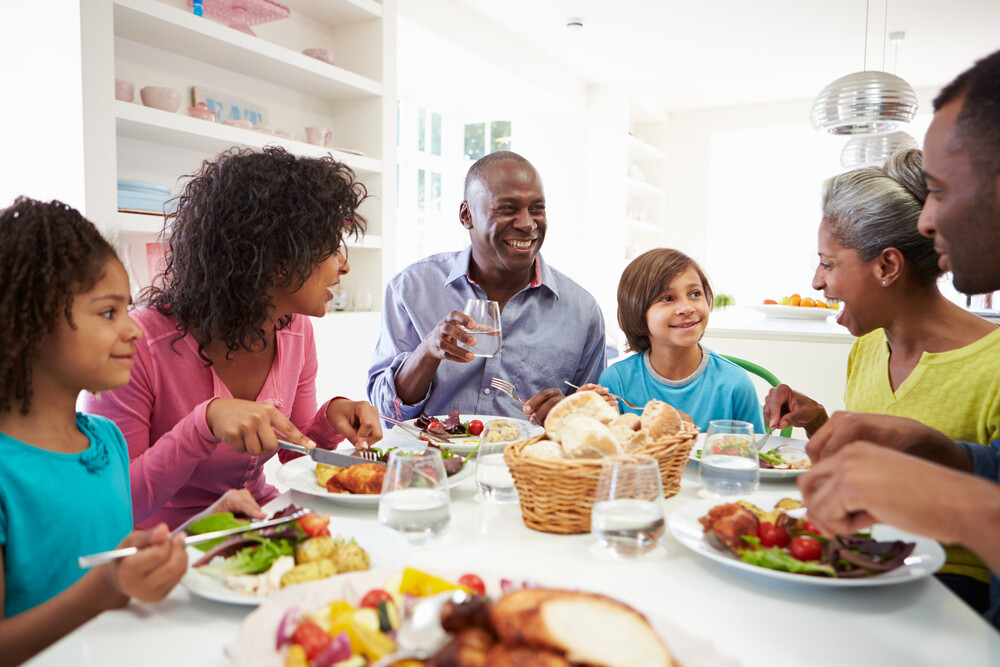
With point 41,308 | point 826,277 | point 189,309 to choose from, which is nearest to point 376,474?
point 41,308

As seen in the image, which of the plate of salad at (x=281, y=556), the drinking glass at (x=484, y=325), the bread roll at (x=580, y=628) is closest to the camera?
the bread roll at (x=580, y=628)

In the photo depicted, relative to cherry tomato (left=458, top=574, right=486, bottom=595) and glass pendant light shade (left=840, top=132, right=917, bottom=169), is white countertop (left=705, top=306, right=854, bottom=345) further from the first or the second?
cherry tomato (left=458, top=574, right=486, bottom=595)

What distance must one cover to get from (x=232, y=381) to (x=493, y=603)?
3.86ft

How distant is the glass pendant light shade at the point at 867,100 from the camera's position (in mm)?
3637

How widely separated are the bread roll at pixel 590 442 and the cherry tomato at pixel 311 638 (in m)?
0.52

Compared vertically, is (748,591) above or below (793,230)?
below

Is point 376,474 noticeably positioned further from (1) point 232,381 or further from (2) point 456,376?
(2) point 456,376

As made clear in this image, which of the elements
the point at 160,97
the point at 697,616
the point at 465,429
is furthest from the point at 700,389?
the point at 160,97

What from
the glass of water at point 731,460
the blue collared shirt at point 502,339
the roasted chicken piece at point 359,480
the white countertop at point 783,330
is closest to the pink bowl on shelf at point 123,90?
the blue collared shirt at point 502,339

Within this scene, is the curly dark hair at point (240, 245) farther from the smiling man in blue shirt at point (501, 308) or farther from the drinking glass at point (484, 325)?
the smiling man in blue shirt at point (501, 308)

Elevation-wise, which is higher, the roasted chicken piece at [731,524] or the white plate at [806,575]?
the roasted chicken piece at [731,524]

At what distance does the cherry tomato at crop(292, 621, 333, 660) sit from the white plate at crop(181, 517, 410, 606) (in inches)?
3.5

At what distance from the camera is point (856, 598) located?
2.78ft

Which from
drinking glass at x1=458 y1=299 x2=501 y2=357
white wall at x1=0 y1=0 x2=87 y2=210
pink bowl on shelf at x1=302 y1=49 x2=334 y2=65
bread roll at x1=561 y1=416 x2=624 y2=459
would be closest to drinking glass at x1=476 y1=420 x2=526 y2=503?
bread roll at x1=561 y1=416 x2=624 y2=459
